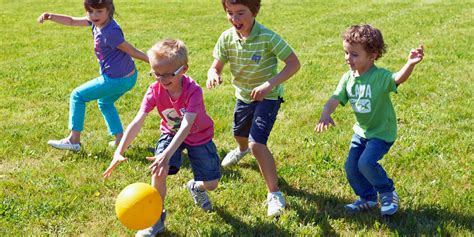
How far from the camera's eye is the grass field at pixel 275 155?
443 cm

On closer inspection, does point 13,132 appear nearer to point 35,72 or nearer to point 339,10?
point 35,72

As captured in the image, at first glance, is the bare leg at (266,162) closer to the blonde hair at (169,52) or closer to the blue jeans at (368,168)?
the blue jeans at (368,168)

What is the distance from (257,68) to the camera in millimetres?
4770

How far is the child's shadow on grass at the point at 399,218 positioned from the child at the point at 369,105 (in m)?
0.12

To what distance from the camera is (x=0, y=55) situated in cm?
1248

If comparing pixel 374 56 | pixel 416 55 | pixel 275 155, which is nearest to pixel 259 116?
pixel 374 56

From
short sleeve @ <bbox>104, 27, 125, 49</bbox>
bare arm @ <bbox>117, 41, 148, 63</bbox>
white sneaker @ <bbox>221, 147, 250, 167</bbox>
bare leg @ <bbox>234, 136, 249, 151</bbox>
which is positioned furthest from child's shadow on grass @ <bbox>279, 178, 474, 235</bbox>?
short sleeve @ <bbox>104, 27, 125, 49</bbox>

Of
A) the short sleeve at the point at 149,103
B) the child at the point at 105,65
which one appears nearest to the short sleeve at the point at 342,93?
the short sleeve at the point at 149,103

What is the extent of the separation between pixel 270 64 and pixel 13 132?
12.3 ft

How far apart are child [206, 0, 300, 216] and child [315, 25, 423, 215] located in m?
0.51

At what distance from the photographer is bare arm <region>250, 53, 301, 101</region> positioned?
4281 mm

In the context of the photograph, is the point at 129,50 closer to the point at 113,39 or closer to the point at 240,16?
the point at 113,39

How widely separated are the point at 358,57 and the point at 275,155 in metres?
1.99

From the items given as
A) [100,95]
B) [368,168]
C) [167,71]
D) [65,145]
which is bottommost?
[65,145]
